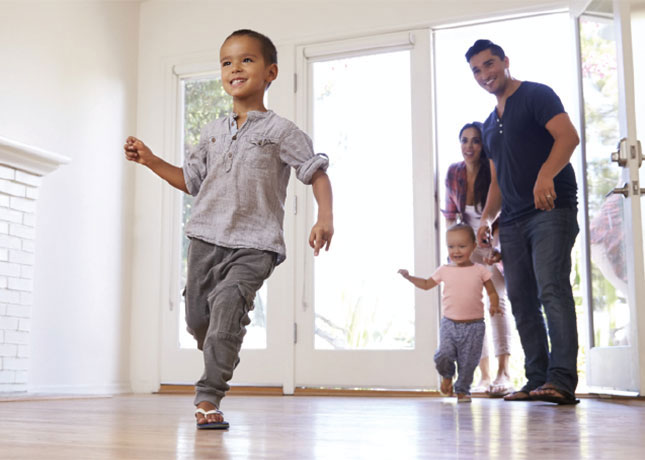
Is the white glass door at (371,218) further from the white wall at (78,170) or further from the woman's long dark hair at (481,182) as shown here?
the white wall at (78,170)

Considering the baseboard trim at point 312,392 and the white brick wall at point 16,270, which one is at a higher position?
the white brick wall at point 16,270

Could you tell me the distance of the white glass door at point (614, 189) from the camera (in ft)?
10.3

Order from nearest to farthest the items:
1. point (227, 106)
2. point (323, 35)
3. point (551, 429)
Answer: point (551, 429), point (323, 35), point (227, 106)

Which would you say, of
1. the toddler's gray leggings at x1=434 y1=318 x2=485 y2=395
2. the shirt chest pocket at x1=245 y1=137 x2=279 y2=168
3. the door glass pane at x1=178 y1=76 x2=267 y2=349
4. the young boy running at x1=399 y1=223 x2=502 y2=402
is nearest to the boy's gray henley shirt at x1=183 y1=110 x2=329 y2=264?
the shirt chest pocket at x1=245 y1=137 x2=279 y2=168

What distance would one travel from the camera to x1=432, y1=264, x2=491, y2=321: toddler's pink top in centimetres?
334

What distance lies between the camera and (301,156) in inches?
77.2

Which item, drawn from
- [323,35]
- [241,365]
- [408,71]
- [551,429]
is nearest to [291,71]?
[323,35]

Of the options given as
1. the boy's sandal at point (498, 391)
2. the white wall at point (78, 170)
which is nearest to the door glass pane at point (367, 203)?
the boy's sandal at point (498, 391)

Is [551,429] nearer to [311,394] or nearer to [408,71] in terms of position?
[311,394]

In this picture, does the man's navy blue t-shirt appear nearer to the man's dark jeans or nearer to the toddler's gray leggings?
the man's dark jeans

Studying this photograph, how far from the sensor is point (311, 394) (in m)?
4.19

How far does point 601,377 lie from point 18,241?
284 centimetres

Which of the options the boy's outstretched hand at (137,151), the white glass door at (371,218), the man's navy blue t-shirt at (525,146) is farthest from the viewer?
the white glass door at (371,218)

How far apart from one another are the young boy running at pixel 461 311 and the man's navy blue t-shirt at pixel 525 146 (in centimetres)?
35
